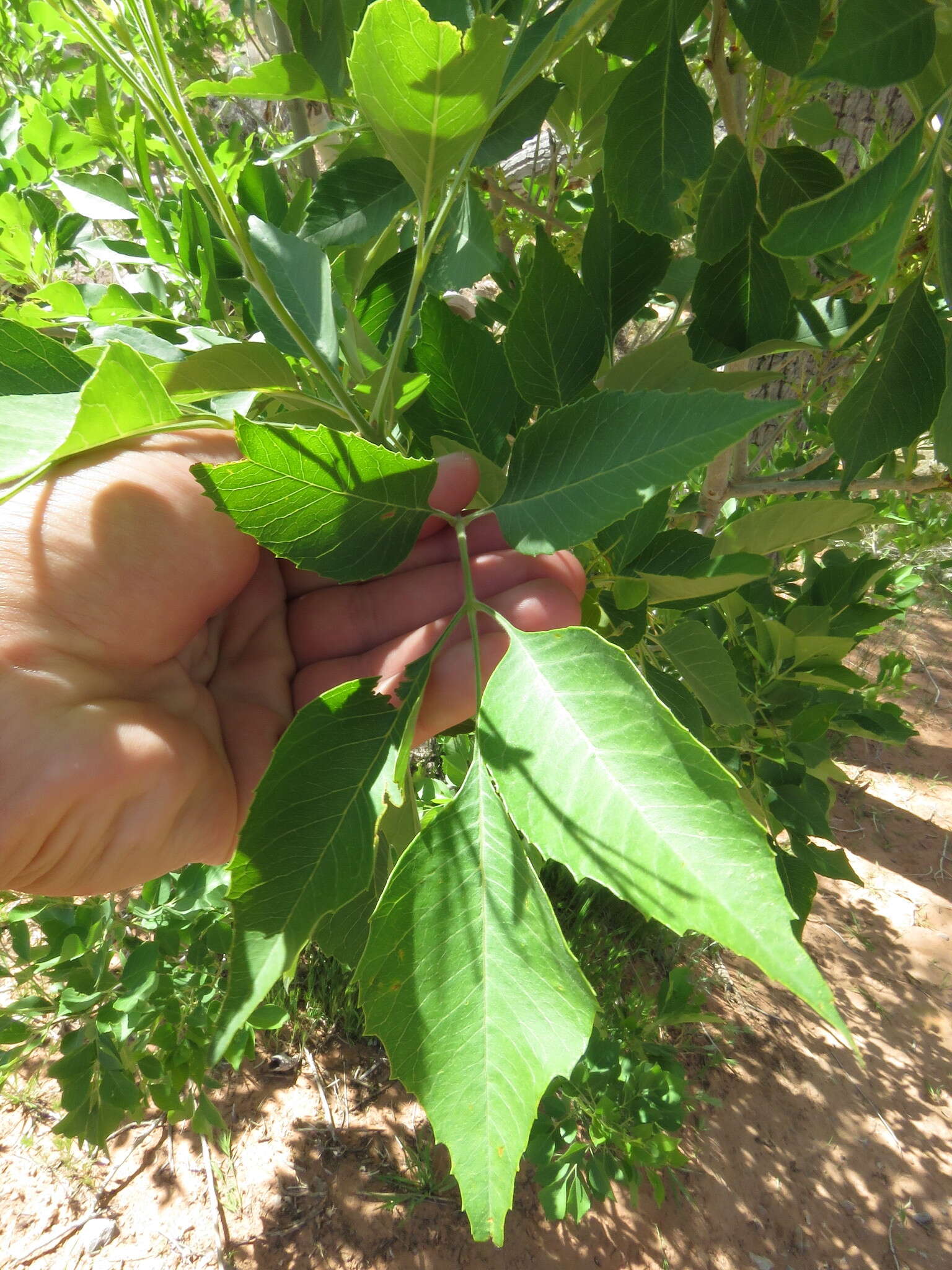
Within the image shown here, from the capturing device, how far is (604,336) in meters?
0.63

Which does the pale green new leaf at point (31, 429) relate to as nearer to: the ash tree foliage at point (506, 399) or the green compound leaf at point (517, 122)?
the ash tree foliage at point (506, 399)

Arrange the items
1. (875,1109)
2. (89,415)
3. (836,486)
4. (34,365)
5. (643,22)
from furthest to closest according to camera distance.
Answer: (875,1109)
(836,486)
(643,22)
(34,365)
(89,415)

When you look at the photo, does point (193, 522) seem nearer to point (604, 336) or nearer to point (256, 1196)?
point (604, 336)

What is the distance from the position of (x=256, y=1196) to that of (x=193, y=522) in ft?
5.90

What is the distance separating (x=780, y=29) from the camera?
545mm

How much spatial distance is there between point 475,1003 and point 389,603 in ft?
1.54

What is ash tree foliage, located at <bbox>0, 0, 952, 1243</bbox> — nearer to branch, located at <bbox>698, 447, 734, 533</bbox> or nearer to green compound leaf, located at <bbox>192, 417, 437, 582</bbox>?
green compound leaf, located at <bbox>192, 417, 437, 582</bbox>

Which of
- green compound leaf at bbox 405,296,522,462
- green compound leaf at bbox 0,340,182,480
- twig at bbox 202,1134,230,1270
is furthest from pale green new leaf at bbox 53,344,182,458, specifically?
twig at bbox 202,1134,230,1270

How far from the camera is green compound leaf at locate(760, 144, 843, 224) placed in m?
0.65

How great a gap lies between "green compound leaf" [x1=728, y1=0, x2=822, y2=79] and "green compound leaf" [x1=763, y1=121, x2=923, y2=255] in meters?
0.11

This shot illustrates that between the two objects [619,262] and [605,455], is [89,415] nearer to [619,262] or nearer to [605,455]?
[605,455]

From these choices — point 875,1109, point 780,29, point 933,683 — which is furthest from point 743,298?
point 933,683

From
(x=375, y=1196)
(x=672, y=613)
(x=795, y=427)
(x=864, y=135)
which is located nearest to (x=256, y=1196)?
(x=375, y=1196)

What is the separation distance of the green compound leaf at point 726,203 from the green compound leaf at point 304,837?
465 millimetres
